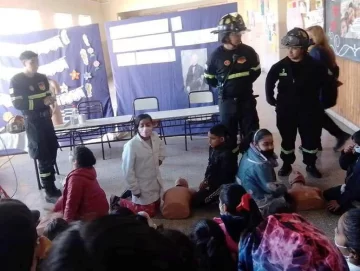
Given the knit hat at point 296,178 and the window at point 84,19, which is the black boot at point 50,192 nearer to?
the knit hat at point 296,178

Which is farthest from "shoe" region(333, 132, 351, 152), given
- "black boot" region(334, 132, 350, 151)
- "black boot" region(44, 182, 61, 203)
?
"black boot" region(44, 182, 61, 203)

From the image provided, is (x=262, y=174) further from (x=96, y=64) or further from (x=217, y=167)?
(x=96, y=64)

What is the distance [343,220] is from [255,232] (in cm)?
66

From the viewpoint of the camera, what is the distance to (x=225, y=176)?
3.16 m

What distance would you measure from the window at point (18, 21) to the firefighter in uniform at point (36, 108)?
3.54 m

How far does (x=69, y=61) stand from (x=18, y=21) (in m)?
2.78

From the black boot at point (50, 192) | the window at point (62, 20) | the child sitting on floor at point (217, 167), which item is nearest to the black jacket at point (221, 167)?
the child sitting on floor at point (217, 167)

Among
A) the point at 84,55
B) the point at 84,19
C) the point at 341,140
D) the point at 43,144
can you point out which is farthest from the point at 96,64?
the point at 84,19

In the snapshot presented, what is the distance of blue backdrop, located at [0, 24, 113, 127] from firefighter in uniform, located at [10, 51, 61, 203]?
1.98 m

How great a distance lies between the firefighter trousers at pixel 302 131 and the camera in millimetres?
3385

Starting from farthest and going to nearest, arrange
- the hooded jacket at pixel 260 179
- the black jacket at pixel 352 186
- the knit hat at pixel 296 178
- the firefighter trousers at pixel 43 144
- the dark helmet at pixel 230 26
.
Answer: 1. the firefighter trousers at pixel 43 144
2. the dark helmet at pixel 230 26
3. the knit hat at pixel 296 178
4. the hooded jacket at pixel 260 179
5. the black jacket at pixel 352 186

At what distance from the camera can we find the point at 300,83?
3.29m

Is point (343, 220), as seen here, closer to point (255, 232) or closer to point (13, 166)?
point (255, 232)

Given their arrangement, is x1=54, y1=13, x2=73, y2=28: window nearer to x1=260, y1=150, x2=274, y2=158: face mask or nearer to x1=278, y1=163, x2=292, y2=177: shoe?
x1=278, y1=163, x2=292, y2=177: shoe
